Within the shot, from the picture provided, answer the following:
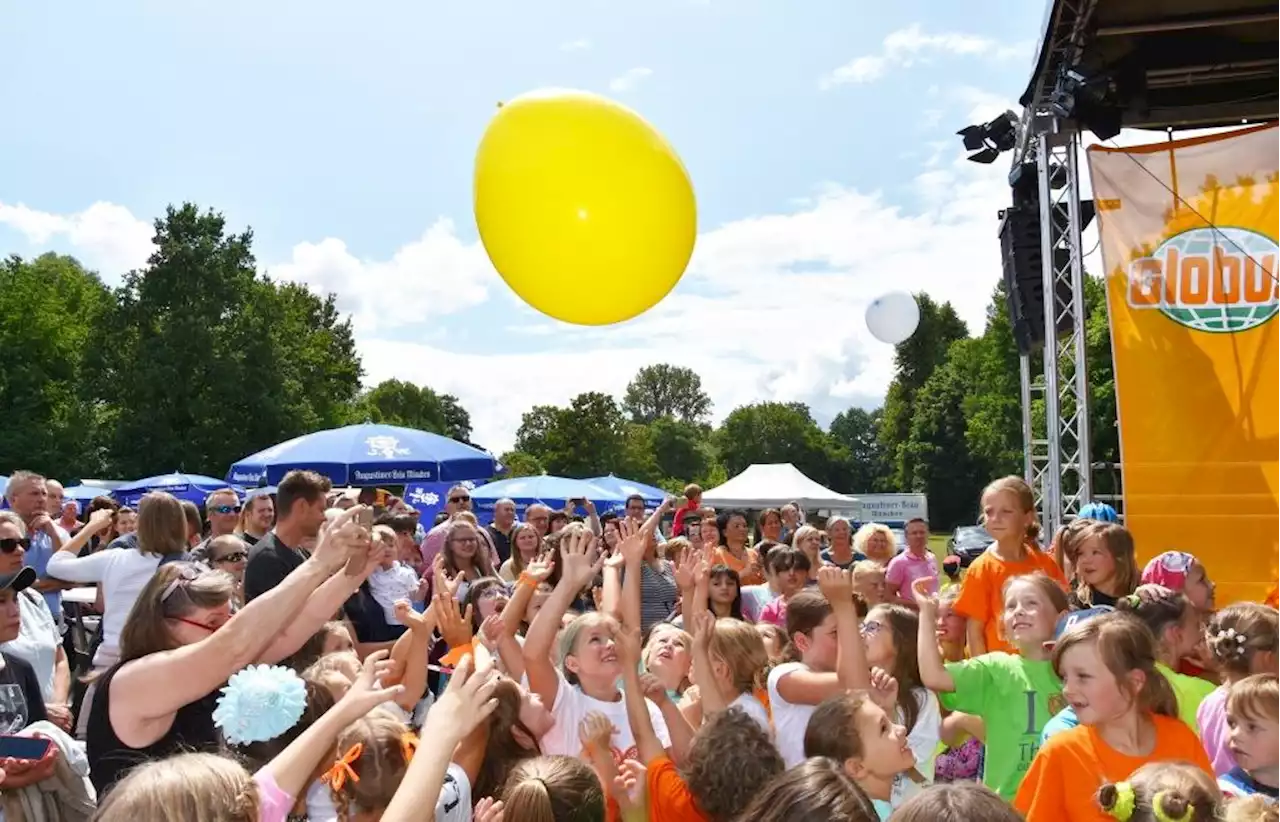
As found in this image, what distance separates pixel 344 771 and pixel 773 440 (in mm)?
82781

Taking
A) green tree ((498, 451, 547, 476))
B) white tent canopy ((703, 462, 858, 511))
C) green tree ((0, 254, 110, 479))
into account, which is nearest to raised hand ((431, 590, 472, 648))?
white tent canopy ((703, 462, 858, 511))

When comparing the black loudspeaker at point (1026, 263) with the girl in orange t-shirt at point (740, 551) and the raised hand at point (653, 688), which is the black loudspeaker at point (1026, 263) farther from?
the raised hand at point (653, 688)

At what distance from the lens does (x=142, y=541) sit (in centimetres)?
504

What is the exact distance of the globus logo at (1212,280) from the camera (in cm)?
816

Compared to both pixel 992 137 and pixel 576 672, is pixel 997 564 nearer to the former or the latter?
pixel 576 672

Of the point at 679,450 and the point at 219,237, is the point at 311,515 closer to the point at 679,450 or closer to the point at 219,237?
the point at 219,237

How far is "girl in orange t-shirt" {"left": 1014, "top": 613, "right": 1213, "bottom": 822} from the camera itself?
258 centimetres

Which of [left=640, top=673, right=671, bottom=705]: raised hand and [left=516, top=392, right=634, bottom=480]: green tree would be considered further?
[left=516, top=392, right=634, bottom=480]: green tree

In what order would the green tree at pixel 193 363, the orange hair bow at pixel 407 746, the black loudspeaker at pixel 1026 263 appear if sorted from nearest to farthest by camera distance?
1. the orange hair bow at pixel 407 746
2. the black loudspeaker at pixel 1026 263
3. the green tree at pixel 193 363

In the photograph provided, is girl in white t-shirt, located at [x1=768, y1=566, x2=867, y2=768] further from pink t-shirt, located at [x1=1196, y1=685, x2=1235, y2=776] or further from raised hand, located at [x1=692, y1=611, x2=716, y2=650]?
pink t-shirt, located at [x1=1196, y1=685, x2=1235, y2=776]

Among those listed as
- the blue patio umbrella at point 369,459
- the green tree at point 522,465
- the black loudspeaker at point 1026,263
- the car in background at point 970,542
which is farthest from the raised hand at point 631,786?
the green tree at point 522,465

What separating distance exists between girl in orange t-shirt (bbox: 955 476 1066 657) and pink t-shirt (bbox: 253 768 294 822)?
10.7ft

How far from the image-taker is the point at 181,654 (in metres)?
2.39

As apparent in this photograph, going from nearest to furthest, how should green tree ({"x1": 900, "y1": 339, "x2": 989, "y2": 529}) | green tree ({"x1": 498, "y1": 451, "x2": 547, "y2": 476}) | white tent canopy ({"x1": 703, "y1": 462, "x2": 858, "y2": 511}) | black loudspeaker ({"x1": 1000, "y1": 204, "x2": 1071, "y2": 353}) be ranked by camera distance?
black loudspeaker ({"x1": 1000, "y1": 204, "x2": 1071, "y2": 353}), white tent canopy ({"x1": 703, "y1": 462, "x2": 858, "y2": 511}), green tree ({"x1": 900, "y1": 339, "x2": 989, "y2": 529}), green tree ({"x1": 498, "y1": 451, "x2": 547, "y2": 476})
